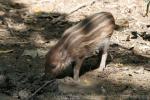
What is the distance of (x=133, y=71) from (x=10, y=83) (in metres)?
1.68

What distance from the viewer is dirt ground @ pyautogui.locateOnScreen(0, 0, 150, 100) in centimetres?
611

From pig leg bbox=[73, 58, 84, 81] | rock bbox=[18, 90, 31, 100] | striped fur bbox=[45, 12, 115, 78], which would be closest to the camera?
rock bbox=[18, 90, 31, 100]

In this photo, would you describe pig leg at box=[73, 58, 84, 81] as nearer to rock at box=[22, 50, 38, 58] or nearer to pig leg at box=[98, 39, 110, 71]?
pig leg at box=[98, 39, 110, 71]

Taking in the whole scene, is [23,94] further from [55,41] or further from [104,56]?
[55,41]

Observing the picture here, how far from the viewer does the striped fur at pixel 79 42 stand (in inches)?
238

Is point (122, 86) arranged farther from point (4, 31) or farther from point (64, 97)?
point (4, 31)

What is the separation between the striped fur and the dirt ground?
0.96 feet

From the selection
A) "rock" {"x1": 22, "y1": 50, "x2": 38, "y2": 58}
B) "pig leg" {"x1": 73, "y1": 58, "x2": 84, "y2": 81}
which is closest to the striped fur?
"pig leg" {"x1": 73, "y1": 58, "x2": 84, "y2": 81}

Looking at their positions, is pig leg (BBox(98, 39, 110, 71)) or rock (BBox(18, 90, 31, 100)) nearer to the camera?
rock (BBox(18, 90, 31, 100))

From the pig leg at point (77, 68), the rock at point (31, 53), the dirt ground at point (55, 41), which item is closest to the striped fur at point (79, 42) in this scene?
the pig leg at point (77, 68)

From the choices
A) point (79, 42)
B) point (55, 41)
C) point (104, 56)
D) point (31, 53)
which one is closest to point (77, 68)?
point (79, 42)

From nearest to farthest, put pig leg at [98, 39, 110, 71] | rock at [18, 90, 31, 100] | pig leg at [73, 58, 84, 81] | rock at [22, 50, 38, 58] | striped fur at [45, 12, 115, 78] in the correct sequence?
1. rock at [18, 90, 31, 100]
2. striped fur at [45, 12, 115, 78]
3. pig leg at [73, 58, 84, 81]
4. pig leg at [98, 39, 110, 71]
5. rock at [22, 50, 38, 58]

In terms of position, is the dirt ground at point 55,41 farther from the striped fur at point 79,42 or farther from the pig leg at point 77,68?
the striped fur at point 79,42

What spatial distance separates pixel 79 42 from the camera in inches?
246
